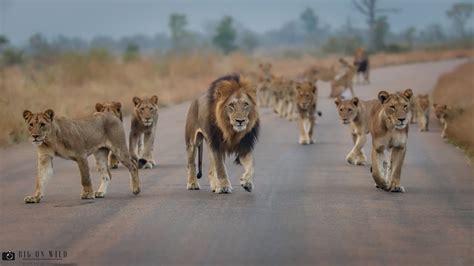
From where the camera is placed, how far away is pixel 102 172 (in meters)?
12.0

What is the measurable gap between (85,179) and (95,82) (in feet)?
77.7

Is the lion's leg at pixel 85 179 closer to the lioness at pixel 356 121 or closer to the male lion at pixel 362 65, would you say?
the lioness at pixel 356 121

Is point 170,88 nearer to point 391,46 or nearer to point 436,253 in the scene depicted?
point 436,253

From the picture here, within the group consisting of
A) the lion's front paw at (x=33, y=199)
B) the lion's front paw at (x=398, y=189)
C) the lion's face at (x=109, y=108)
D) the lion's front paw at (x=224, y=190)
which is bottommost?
the lion's front paw at (x=398, y=189)

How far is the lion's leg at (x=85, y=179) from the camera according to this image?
37.6ft

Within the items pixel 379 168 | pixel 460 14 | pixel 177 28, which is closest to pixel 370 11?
pixel 177 28

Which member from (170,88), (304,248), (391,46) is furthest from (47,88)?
(391,46)

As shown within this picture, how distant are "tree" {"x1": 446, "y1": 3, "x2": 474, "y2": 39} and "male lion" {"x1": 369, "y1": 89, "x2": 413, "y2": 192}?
117 metres

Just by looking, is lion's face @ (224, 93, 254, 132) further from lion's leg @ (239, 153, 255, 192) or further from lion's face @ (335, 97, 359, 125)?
lion's face @ (335, 97, 359, 125)

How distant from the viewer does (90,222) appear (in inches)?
396

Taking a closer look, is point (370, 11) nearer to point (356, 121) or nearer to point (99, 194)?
point (356, 121)

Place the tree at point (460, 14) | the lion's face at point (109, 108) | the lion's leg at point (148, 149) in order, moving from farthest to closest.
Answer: the tree at point (460, 14), the lion's leg at point (148, 149), the lion's face at point (109, 108)

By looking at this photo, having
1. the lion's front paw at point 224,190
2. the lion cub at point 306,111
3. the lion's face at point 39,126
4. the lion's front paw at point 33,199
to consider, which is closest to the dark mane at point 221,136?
the lion's front paw at point 224,190

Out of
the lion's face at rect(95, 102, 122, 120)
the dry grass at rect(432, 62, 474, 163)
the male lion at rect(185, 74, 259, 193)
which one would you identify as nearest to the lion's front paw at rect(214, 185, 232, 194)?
the male lion at rect(185, 74, 259, 193)
